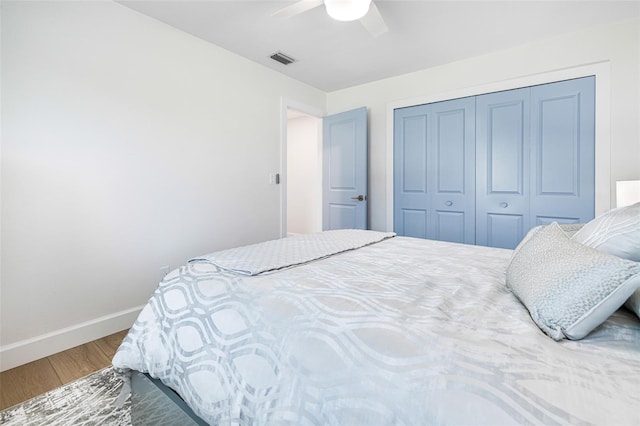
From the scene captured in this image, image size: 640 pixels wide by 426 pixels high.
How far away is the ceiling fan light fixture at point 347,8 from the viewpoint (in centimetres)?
180

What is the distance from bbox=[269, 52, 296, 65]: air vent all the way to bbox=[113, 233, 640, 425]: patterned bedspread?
2491 millimetres

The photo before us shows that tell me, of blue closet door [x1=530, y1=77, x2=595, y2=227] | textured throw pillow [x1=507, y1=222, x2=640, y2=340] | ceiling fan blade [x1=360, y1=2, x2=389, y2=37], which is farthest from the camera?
blue closet door [x1=530, y1=77, x2=595, y2=227]

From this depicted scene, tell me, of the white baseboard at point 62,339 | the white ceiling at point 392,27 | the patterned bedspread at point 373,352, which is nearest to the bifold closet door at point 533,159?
the white ceiling at point 392,27

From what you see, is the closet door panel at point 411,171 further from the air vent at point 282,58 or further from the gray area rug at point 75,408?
the gray area rug at point 75,408

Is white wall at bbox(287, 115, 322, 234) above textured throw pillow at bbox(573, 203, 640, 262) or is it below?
above

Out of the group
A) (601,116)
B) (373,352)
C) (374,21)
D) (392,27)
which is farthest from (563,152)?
(373,352)

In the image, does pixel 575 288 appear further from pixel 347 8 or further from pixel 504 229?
pixel 504 229

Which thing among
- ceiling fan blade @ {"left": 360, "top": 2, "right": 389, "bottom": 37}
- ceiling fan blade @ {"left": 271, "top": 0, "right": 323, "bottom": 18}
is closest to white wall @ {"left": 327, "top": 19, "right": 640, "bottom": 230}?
ceiling fan blade @ {"left": 360, "top": 2, "right": 389, "bottom": 37}

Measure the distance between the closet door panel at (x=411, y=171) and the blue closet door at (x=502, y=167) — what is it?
1.78 feet

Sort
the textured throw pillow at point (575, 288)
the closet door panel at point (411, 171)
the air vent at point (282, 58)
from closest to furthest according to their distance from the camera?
the textured throw pillow at point (575, 288)
the air vent at point (282, 58)
the closet door panel at point (411, 171)

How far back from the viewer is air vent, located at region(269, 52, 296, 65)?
2971 mm

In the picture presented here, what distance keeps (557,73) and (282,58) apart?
252cm

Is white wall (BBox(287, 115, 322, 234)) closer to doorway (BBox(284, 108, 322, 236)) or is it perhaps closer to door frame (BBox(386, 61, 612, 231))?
doorway (BBox(284, 108, 322, 236))

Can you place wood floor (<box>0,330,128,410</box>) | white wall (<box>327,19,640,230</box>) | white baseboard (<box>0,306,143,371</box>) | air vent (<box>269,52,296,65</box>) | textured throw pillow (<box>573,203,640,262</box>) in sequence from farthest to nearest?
air vent (<box>269,52,296,65</box>) → white wall (<box>327,19,640,230</box>) → white baseboard (<box>0,306,143,371</box>) → wood floor (<box>0,330,128,410</box>) → textured throw pillow (<box>573,203,640,262</box>)
